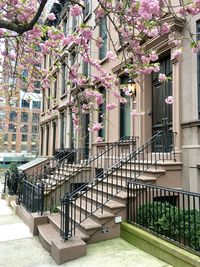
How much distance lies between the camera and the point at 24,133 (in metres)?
66.9

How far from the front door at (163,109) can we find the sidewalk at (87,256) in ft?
9.82

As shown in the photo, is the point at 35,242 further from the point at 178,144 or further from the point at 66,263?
the point at 178,144

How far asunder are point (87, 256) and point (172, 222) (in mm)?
1660

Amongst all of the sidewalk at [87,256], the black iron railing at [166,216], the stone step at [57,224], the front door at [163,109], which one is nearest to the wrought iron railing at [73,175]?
the front door at [163,109]

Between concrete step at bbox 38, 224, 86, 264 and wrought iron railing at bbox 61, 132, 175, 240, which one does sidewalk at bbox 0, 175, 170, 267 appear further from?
wrought iron railing at bbox 61, 132, 175, 240

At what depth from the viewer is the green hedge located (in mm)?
4402

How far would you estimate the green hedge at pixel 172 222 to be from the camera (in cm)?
440

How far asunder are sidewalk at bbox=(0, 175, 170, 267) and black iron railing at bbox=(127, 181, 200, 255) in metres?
0.49

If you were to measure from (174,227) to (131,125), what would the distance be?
4751mm

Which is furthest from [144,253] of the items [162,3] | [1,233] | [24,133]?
[24,133]

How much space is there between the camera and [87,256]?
16.4 ft

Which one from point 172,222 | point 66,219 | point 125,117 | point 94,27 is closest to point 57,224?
point 66,219

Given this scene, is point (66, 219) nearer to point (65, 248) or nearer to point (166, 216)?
point (65, 248)

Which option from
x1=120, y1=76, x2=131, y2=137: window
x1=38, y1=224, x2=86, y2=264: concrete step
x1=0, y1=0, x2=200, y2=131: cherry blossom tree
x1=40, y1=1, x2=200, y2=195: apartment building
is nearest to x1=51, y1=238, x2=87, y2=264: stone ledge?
x1=38, y1=224, x2=86, y2=264: concrete step
